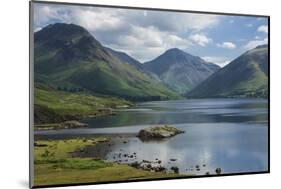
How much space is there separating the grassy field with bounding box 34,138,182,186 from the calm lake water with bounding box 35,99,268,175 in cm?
8

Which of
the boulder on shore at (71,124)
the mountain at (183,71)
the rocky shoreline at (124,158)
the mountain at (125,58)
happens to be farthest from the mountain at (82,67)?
the rocky shoreline at (124,158)

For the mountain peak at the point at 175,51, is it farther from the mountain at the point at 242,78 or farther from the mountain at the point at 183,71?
the mountain at the point at 242,78

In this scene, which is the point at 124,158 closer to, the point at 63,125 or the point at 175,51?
the point at 63,125

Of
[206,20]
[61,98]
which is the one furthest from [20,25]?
[206,20]

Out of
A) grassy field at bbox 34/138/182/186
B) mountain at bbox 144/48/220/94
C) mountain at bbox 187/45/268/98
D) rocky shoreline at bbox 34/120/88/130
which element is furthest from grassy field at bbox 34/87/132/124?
mountain at bbox 187/45/268/98

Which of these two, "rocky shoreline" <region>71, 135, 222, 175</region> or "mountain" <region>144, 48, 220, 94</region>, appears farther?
"mountain" <region>144, 48, 220, 94</region>

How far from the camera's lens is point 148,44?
509 cm

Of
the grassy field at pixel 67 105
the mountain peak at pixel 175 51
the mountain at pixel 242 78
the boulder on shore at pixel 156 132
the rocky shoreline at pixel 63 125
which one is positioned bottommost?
the boulder on shore at pixel 156 132

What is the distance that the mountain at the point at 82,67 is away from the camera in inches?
184

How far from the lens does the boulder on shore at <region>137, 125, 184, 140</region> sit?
4992 mm

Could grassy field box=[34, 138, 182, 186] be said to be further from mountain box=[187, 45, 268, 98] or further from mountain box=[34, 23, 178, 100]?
mountain box=[187, 45, 268, 98]

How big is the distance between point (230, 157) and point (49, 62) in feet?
6.74

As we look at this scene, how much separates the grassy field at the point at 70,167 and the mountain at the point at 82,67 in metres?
0.53

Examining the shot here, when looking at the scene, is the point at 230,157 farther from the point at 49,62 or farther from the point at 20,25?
the point at 20,25
